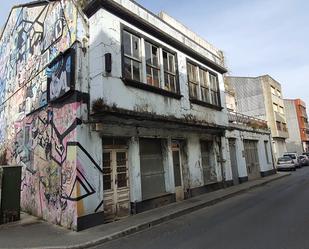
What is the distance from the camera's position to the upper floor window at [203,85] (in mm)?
14305

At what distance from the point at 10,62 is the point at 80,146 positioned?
9.38 m

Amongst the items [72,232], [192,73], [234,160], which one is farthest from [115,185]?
[234,160]

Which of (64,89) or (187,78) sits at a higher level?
(187,78)

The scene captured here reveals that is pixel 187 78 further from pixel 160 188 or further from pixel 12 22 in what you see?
pixel 12 22

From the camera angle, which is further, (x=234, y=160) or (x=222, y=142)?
(x=234, y=160)

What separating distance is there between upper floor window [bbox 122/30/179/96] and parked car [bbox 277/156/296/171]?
19999 mm

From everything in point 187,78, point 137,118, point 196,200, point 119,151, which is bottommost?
point 196,200

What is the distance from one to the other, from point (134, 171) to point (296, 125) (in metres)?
49.4

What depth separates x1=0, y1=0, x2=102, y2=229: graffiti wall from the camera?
340 inches

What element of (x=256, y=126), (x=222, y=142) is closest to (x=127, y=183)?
(x=222, y=142)

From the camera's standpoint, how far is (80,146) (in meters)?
8.59

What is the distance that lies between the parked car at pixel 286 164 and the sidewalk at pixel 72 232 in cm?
2040

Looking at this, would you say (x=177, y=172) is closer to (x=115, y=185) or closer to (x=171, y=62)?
(x=115, y=185)

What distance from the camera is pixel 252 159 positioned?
831 inches
